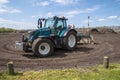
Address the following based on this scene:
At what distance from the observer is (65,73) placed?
327 inches

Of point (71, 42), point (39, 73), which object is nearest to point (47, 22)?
point (71, 42)

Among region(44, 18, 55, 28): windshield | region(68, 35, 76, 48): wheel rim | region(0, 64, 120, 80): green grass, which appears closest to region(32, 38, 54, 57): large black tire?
region(44, 18, 55, 28): windshield

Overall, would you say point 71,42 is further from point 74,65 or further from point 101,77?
point 101,77

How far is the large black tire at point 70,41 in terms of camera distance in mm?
14550

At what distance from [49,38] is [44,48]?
2.39ft

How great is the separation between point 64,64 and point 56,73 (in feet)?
7.72

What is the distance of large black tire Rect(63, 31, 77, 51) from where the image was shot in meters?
14.6

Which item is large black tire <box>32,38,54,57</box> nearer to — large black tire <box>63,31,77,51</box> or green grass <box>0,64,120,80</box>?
large black tire <box>63,31,77,51</box>

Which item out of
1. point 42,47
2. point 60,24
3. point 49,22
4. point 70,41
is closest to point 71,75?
point 42,47

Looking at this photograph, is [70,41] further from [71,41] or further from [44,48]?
[44,48]

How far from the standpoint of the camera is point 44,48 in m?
12.9

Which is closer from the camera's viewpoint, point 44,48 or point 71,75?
point 71,75

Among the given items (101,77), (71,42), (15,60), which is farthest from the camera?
(71,42)

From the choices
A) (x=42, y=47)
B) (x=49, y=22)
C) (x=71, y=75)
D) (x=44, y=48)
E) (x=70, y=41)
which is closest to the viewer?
(x=71, y=75)
